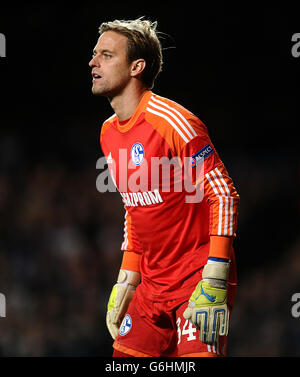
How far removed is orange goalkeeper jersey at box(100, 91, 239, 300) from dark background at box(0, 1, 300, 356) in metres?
2.87

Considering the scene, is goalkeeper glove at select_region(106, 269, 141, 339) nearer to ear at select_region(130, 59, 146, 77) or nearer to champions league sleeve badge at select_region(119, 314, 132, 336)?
champions league sleeve badge at select_region(119, 314, 132, 336)

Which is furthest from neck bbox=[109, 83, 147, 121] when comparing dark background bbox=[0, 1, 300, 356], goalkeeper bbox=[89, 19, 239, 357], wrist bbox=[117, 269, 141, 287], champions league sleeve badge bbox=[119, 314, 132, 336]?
dark background bbox=[0, 1, 300, 356]

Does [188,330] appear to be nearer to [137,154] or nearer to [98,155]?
[137,154]

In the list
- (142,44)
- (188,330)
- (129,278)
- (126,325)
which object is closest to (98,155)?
(129,278)

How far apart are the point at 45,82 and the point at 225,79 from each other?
6.14ft

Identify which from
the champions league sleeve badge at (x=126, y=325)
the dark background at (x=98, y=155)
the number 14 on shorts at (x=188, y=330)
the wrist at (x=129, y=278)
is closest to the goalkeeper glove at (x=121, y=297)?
the wrist at (x=129, y=278)

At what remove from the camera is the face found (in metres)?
2.94

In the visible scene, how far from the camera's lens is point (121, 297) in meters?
3.17

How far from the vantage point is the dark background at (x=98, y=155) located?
5.71 meters

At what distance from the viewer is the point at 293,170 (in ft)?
20.7

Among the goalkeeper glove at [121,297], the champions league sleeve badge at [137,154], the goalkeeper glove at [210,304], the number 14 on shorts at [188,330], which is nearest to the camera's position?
the goalkeeper glove at [210,304]

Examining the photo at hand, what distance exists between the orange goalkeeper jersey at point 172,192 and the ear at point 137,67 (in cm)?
11

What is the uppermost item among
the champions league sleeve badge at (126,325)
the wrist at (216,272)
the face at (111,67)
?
the face at (111,67)

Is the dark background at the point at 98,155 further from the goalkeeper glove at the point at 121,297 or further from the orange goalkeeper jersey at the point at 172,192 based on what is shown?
the orange goalkeeper jersey at the point at 172,192
